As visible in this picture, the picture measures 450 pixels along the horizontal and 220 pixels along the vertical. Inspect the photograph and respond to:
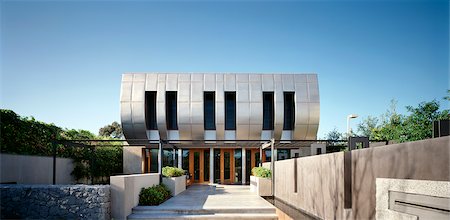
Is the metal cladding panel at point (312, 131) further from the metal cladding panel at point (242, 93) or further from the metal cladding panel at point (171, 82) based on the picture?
the metal cladding panel at point (171, 82)

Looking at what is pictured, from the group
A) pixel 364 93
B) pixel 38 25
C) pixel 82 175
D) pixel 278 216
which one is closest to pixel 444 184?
pixel 278 216

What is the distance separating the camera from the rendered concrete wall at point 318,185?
7693mm

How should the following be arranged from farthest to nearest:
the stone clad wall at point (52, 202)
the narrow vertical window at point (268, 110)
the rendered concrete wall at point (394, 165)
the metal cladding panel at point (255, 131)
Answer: the narrow vertical window at point (268, 110), the metal cladding panel at point (255, 131), the stone clad wall at point (52, 202), the rendered concrete wall at point (394, 165)

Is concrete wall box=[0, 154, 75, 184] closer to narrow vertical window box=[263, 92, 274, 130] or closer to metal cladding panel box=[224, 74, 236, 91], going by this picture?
metal cladding panel box=[224, 74, 236, 91]

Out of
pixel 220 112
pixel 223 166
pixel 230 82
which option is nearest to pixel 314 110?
pixel 230 82

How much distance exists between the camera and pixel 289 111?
1072 inches

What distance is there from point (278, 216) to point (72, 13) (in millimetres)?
10862

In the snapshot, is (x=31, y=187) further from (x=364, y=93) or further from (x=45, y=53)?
(x=364, y=93)

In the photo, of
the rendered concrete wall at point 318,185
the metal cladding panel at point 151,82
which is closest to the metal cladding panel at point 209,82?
the metal cladding panel at point 151,82

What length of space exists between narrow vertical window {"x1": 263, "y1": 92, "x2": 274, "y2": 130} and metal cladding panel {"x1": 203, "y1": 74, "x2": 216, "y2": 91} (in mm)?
4010

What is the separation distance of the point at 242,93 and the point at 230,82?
4.08ft

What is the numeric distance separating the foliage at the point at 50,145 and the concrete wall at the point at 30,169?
0.36m

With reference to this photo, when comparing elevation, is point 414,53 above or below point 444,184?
above

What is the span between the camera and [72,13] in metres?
13.8
